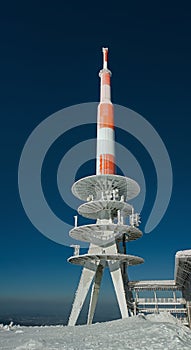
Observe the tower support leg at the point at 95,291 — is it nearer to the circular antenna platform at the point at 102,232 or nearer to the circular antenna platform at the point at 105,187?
the circular antenna platform at the point at 102,232

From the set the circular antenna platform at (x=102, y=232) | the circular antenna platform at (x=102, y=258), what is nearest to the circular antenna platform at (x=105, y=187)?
the circular antenna platform at (x=102, y=232)

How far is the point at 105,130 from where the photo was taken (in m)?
35.2

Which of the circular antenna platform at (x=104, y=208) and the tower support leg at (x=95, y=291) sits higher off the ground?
the circular antenna platform at (x=104, y=208)

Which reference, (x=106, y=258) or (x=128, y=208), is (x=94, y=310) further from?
(x=128, y=208)

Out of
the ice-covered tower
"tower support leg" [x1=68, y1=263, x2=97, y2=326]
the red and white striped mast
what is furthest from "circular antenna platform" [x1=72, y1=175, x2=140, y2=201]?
"tower support leg" [x1=68, y1=263, x2=97, y2=326]

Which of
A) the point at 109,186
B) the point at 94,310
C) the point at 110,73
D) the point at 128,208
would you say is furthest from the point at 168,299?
the point at 110,73

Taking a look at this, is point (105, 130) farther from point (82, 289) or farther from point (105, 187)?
point (82, 289)

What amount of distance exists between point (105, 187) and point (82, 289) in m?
10.2

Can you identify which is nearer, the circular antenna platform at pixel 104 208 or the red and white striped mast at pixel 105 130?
the circular antenna platform at pixel 104 208

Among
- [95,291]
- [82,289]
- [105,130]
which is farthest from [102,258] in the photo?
[105,130]

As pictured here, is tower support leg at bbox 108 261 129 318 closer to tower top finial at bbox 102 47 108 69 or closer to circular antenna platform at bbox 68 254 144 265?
circular antenna platform at bbox 68 254 144 265

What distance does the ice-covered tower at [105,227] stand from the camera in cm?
2919

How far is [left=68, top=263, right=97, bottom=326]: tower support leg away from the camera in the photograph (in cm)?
2862

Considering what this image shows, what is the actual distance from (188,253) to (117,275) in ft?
24.6
